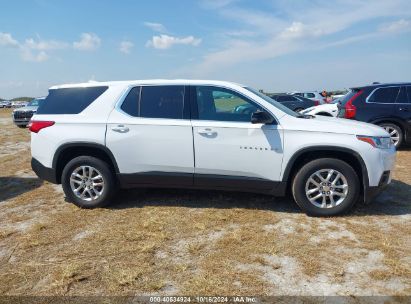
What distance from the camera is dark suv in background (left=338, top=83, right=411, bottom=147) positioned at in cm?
892

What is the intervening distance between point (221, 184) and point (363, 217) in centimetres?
188

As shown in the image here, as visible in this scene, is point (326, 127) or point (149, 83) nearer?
point (326, 127)

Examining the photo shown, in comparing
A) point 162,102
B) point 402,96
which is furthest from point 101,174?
point 402,96

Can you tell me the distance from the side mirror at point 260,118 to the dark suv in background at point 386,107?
5.15m

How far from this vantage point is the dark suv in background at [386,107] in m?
8.92

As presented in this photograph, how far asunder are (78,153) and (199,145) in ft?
6.10

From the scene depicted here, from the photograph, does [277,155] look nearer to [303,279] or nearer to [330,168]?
[330,168]

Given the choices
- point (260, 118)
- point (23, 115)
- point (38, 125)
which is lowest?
point (23, 115)

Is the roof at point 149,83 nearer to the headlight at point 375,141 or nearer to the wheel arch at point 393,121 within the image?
the headlight at point 375,141

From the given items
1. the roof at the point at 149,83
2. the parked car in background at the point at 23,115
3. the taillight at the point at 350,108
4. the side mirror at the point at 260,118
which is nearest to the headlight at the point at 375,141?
the side mirror at the point at 260,118

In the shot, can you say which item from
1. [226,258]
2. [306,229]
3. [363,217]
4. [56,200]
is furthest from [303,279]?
[56,200]

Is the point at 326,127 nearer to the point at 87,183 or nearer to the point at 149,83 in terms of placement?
the point at 149,83

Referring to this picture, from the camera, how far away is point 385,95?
9.02 metres

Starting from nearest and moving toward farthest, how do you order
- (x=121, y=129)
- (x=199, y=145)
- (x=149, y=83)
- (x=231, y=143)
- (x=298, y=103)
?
1. (x=231, y=143)
2. (x=199, y=145)
3. (x=121, y=129)
4. (x=149, y=83)
5. (x=298, y=103)
